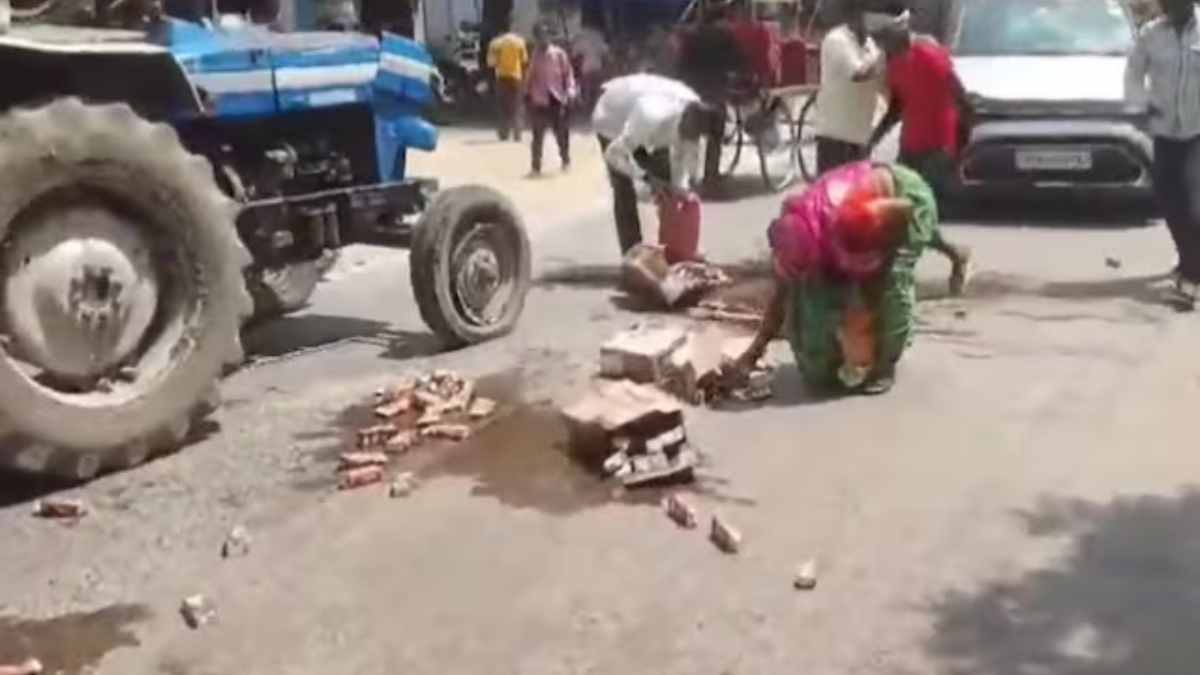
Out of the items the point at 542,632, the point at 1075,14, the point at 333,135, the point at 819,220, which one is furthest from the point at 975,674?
the point at 1075,14

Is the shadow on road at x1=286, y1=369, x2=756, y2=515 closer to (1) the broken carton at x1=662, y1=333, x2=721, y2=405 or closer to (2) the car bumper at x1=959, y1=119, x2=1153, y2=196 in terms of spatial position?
(1) the broken carton at x1=662, y1=333, x2=721, y2=405

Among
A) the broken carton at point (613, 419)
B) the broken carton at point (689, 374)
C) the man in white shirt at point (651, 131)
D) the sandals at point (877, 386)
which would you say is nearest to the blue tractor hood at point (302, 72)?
the man in white shirt at point (651, 131)

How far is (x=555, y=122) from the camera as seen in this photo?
1986 cm

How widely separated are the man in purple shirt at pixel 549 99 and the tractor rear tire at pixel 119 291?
→ 451 inches

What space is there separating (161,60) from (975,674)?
4.43 meters

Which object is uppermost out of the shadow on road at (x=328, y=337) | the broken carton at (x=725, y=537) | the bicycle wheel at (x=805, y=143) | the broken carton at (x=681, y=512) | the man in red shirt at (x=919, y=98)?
the man in red shirt at (x=919, y=98)

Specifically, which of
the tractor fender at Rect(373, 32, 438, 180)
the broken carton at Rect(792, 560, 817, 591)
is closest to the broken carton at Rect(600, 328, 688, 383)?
the tractor fender at Rect(373, 32, 438, 180)

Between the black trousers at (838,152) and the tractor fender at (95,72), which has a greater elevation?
the tractor fender at (95,72)

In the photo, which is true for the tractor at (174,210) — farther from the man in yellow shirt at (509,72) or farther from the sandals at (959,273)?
the man in yellow shirt at (509,72)

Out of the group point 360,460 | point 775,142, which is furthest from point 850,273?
point 775,142

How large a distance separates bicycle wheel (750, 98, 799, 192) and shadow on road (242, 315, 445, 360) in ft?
24.9

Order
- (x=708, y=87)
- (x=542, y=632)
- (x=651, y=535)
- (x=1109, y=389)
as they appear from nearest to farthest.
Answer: (x=542, y=632)
(x=651, y=535)
(x=1109, y=389)
(x=708, y=87)

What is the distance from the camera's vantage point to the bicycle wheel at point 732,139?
18.2 m

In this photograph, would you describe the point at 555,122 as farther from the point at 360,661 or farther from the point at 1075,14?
the point at 360,661
